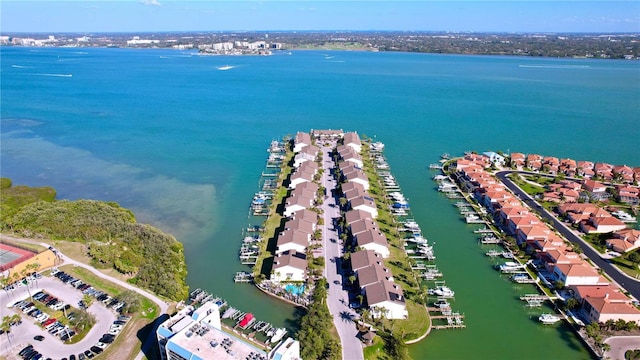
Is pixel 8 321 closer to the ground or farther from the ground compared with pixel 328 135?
closer to the ground

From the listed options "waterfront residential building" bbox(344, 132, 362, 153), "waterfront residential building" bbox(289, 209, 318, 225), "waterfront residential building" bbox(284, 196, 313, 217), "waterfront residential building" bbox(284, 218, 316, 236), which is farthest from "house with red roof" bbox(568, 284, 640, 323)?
"waterfront residential building" bbox(344, 132, 362, 153)

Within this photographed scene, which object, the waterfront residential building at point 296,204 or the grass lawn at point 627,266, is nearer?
the grass lawn at point 627,266

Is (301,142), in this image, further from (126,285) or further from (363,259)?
(126,285)

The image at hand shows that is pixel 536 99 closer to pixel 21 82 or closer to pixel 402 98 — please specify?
pixel 402 98

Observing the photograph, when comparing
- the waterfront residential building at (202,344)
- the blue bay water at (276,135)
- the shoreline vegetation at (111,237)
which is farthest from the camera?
the blue bay water at (276,135)

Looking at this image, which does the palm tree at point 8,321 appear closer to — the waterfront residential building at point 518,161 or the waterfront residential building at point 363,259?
the waterfront residential building at point 363,259

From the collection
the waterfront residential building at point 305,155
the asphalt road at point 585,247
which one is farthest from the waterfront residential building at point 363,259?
the waterfront residential building at point 305,155

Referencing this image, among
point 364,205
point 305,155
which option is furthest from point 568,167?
point 305,155
